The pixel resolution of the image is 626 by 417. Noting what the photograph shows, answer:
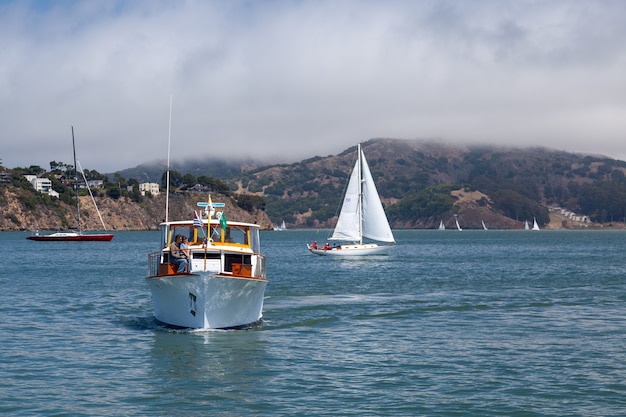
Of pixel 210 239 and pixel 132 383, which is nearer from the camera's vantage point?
pixel 132 383

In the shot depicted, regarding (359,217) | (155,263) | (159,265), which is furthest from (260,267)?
(359,217)

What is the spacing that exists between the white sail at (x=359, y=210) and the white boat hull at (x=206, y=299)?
6536 centimetres

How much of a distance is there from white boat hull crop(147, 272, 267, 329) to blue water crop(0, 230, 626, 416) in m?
0.71

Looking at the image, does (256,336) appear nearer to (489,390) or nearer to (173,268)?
(173,268)

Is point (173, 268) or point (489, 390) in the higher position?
point (173, 268)

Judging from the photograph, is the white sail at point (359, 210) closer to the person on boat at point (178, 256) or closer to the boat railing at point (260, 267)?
the boat railing at point (260, 267)

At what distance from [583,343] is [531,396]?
901 centimetres

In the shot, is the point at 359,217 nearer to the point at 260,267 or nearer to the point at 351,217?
the point at 351,217

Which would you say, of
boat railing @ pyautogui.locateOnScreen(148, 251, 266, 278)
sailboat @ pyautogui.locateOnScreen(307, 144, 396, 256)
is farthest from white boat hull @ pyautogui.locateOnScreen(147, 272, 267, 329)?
sailboat @ pyautogui.locateOnScreen(307, 144, 396, 256)

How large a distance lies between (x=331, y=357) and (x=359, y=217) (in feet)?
231

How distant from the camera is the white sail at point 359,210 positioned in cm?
9800

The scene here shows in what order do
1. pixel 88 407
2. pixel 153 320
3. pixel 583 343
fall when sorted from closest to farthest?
1. pixel 88 407
2. pixel 583 343
3. pixel 153 320

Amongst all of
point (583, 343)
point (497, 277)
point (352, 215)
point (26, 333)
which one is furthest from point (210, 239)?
point (352, 215)

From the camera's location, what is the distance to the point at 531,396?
73.1 ft
